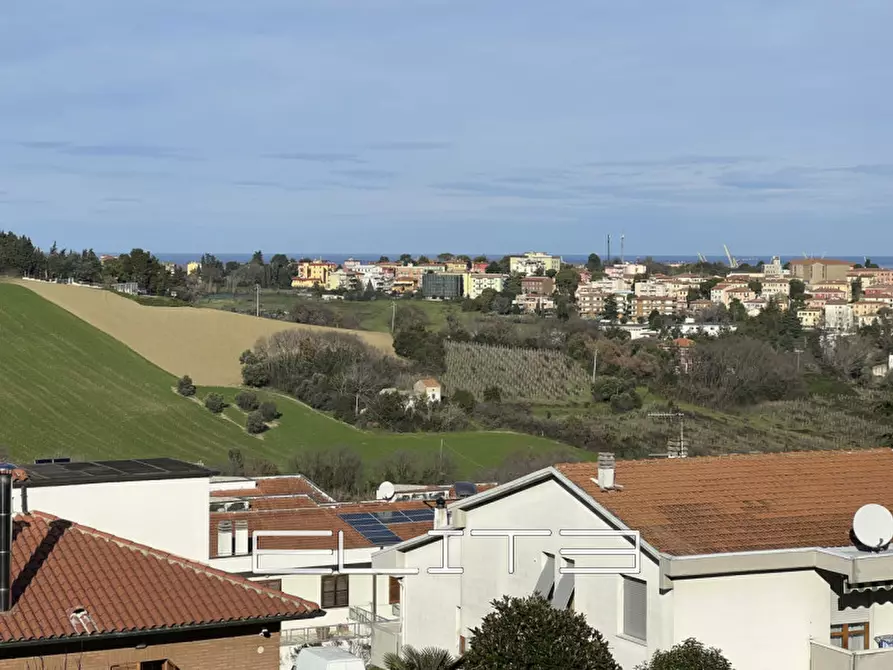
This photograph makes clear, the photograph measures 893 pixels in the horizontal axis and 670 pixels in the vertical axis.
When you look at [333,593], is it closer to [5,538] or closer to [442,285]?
[5,538]

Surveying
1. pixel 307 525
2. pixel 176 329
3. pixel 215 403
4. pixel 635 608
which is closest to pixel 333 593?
pixel 307 525

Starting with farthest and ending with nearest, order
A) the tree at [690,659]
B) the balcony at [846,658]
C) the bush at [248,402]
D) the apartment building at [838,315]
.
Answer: the apartment building at [838,315] < the bush at [248,402] < the balcony at [846,658] < the tree at [690,659]

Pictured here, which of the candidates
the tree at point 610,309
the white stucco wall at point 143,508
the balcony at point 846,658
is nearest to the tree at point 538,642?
the balcony at point 846,658

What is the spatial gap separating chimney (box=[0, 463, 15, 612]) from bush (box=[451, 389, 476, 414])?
57165 mm

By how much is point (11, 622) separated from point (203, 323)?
71.1 metres

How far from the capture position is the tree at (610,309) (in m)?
133

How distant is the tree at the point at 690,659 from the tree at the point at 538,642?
0.40m

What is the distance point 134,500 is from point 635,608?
6.38 meters

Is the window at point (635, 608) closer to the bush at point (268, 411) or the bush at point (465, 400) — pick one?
the bush at point (268, 411)

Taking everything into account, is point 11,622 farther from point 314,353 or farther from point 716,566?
point 314,353

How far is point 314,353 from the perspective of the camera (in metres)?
74.7

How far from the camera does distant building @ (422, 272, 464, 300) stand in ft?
511

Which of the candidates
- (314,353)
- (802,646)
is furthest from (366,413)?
(802,646)

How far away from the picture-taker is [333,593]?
19109 mm
